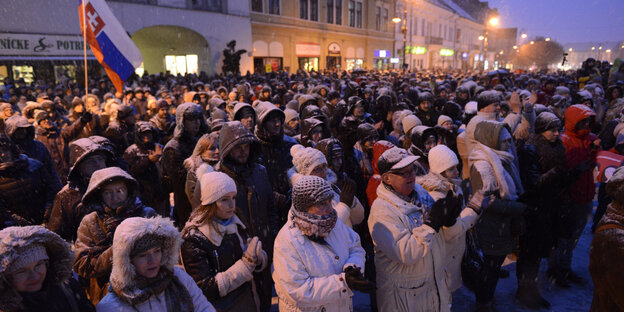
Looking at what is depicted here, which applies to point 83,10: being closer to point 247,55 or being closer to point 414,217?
point 414,217

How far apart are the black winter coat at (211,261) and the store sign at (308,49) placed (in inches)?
1343

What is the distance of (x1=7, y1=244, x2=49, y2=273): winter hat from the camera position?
1722 millimetres

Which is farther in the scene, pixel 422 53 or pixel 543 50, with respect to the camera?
pixel 422 53

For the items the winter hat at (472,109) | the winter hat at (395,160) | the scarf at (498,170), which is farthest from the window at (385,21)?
the winter hat at (395,160)

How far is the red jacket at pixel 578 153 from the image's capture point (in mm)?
4293

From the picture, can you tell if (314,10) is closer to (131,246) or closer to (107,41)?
(107,41)

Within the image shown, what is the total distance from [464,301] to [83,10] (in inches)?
291

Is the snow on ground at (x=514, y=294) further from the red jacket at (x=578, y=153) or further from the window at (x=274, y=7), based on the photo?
the window at (x=274, y=7)

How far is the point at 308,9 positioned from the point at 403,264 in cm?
3673

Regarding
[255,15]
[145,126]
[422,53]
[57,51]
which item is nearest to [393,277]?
[145,126]

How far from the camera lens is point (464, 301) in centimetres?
418

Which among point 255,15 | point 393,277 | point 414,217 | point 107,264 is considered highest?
point 255,15

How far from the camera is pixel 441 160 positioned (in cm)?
321

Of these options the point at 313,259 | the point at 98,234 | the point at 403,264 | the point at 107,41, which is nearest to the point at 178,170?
the point at 98,234
